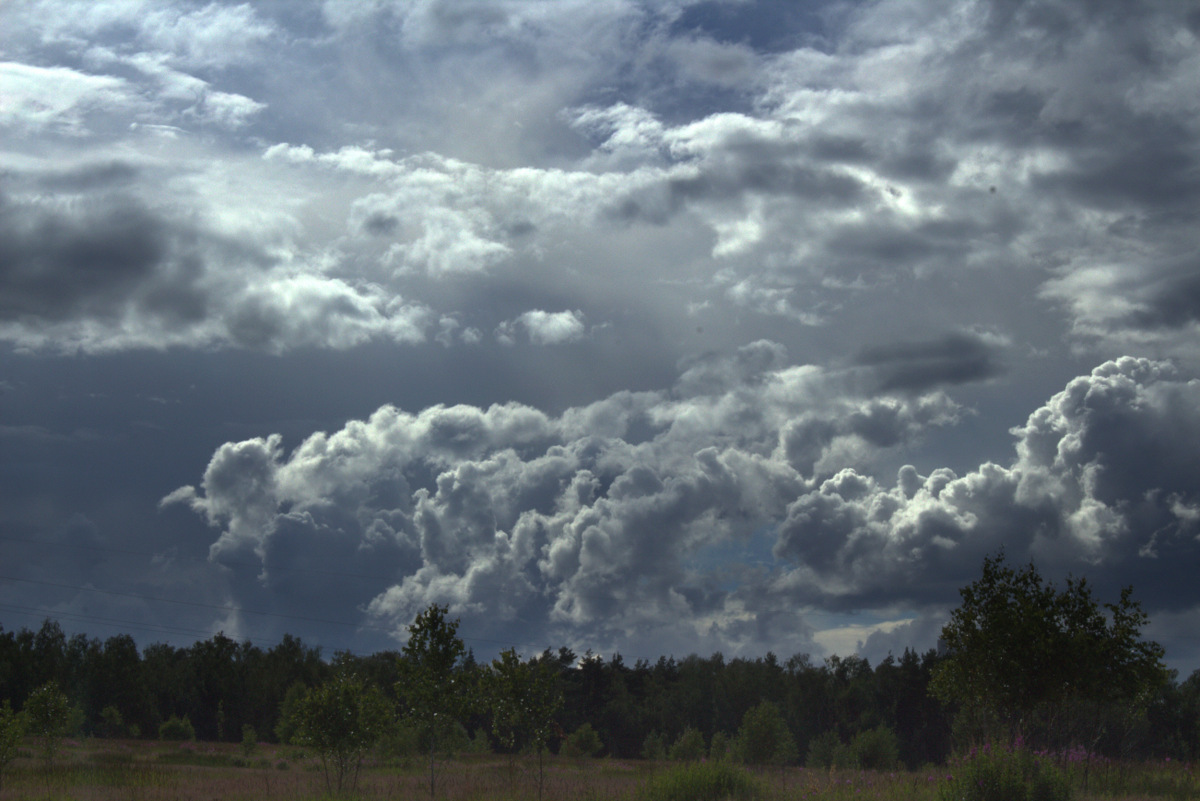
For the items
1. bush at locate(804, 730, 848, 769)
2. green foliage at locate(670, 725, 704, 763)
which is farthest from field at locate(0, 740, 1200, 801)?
bush at locate(804, 730, 848, 769)

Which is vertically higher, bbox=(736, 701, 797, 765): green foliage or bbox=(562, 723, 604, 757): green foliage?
bbox=(736, 701, 797, 765): green foliage

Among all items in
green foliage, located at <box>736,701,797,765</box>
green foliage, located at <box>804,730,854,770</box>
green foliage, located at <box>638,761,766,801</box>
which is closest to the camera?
green foliage, located at <box>638,761,766,801</box>

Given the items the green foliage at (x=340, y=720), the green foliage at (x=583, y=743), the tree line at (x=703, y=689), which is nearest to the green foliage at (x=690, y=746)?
the tree line at (x=703, y=689)

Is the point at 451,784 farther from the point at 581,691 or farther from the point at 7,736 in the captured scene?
the point at 581,691

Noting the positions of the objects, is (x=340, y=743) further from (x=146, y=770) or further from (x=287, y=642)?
(x=287, y=642)

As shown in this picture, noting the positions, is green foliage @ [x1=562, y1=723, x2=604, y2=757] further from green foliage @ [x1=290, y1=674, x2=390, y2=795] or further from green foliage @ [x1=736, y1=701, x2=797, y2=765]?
green foliage @ [x1=290, y1=674, x2=390, y2=795]

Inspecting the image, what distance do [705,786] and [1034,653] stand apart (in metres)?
13.8

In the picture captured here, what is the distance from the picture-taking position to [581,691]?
125750mm

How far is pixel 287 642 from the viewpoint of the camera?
494 feet

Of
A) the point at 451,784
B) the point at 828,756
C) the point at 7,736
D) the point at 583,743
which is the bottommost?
the point at 583,743

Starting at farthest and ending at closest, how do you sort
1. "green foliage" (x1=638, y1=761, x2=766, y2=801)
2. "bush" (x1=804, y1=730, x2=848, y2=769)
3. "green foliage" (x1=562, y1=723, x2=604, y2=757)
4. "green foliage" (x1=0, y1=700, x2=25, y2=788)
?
"green foliage" (x1=562, y1=723, x2=604, y2=757) < "bush" (x1=804, y1=730, x2=848, y2=769) < "green foliage" (x1=0, y1=700, x2=25, y2=788) < "green foliage" (x1=638, y1=761, x2=766, y2=801)

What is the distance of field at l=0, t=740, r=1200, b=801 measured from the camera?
106 feet

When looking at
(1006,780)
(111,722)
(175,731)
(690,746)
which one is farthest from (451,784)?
(111,722)

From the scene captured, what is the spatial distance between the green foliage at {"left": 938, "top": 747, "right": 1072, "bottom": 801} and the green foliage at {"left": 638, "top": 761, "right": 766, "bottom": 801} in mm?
7352
